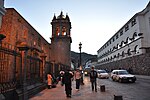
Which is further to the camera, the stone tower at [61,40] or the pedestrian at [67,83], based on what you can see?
the stone tower at [61,40]

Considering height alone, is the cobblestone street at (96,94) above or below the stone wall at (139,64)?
below

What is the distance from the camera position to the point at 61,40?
41.4 metres

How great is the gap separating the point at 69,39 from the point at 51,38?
4.61 metres

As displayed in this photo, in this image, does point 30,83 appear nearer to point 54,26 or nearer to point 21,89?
point 21,89

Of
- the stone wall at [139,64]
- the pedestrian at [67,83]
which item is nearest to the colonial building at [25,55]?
the pedestrian at [67,83]

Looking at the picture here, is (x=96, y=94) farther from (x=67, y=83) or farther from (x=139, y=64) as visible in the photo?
(x=139, y=64)

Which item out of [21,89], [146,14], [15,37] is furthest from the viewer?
[146,14]

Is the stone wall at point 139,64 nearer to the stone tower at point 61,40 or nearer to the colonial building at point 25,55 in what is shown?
the colonial building at point 25,55

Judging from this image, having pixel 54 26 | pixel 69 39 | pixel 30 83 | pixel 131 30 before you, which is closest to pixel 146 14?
pixel 131 30

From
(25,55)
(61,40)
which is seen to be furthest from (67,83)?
(61,40)

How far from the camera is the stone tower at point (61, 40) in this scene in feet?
135

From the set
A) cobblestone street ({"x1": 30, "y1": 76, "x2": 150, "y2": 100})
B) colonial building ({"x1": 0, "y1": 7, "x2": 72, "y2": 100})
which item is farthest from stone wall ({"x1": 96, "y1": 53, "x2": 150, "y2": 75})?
cobblestone street ({"x1": 30, "y1": 76, "x2": 150, "y2": 100})

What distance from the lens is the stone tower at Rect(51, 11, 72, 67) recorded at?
41.1 m

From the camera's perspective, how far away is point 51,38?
4169 centimetres
